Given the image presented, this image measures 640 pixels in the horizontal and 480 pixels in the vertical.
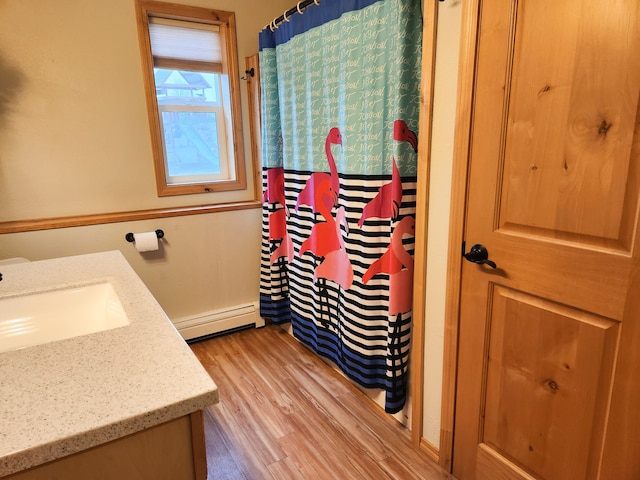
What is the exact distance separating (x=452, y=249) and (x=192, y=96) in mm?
1932

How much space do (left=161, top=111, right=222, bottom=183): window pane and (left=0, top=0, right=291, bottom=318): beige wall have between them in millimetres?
164

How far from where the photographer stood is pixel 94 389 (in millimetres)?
727

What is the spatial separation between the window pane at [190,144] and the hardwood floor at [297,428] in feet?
3.95

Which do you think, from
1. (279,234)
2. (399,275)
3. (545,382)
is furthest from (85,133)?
(545,382)

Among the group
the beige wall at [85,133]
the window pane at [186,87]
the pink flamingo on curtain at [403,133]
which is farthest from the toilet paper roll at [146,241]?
the pink flamingo on curtain at [403,133]

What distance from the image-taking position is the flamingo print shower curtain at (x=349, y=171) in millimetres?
1519

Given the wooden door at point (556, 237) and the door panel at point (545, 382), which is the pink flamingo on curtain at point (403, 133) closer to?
the wooden door at point (556, 237)

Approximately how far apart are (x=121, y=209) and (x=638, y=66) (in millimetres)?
2356

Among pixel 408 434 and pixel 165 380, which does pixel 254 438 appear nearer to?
pixel 408 434

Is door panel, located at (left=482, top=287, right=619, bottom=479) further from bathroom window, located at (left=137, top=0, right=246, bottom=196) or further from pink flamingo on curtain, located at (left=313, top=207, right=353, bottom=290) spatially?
bathroom window, located at (left=137, top=0, right=246, bottom=196)

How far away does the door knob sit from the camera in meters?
1.26

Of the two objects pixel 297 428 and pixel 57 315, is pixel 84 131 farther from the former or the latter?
pixel 297 428

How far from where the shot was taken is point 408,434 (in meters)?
1.73

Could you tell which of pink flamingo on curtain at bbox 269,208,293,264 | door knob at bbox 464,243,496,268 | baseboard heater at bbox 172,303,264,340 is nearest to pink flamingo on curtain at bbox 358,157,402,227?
door knob at bbox 464,243,496,268
